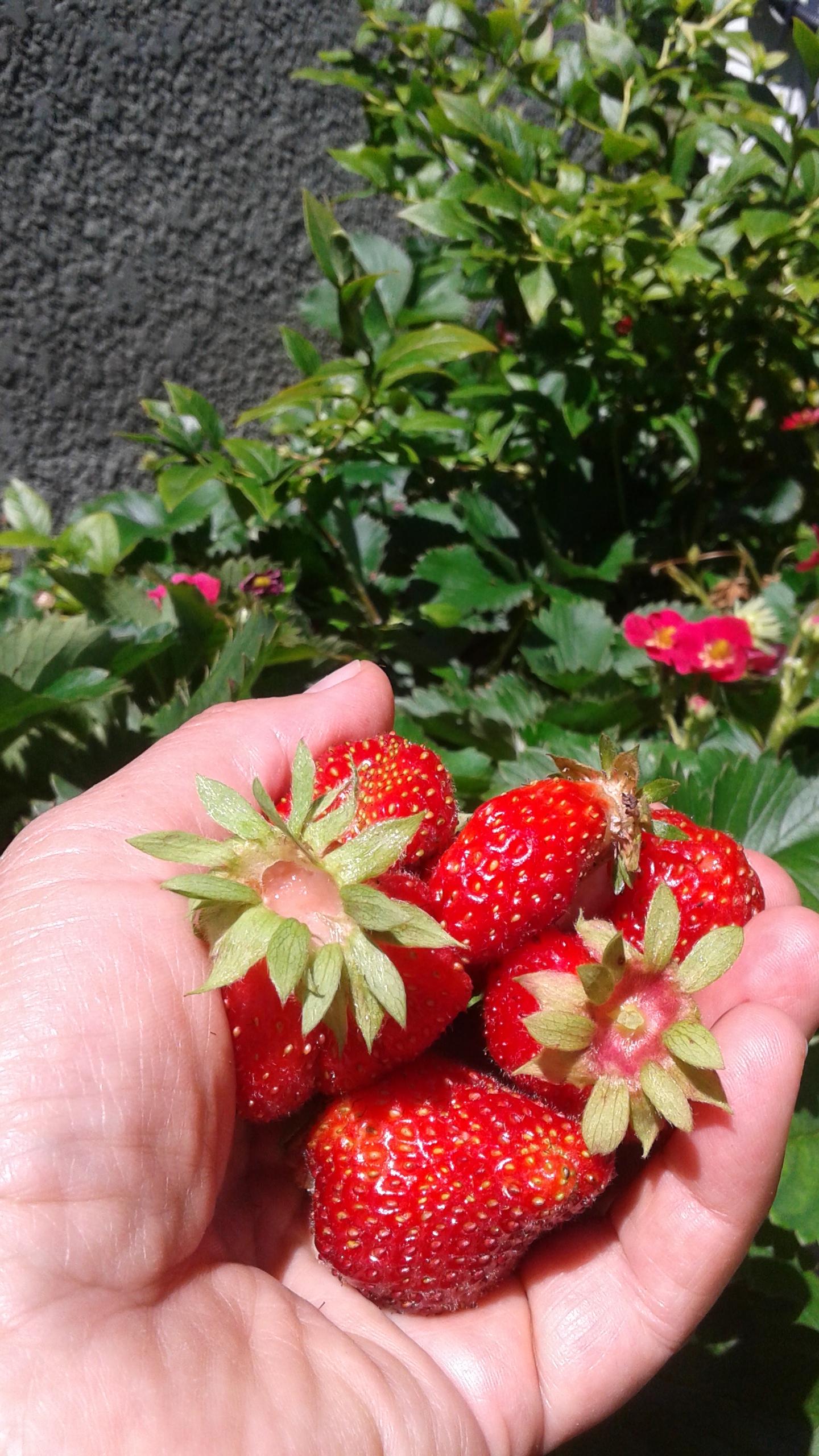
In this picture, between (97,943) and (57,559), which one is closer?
→ (97,943)

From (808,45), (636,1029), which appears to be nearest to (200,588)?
(636,1029)

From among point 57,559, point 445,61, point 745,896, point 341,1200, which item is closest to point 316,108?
point 445,61

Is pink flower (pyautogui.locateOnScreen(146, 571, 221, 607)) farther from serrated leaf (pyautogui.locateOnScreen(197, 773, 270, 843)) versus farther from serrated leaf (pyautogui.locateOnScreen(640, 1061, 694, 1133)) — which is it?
serrated leaf (pyautogui.locateOnScreen(640, 1061, 694, 1133))

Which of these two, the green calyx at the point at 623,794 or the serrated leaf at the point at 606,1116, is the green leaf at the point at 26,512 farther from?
the serrated leaf at the point at 606,1116

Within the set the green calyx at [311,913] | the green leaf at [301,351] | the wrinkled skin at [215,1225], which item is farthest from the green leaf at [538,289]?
the green calyx at [311,913]

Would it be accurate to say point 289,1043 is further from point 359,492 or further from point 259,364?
point 259,364

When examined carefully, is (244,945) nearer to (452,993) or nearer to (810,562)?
(452,993)

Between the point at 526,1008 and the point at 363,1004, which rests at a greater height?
the point at 363,1004

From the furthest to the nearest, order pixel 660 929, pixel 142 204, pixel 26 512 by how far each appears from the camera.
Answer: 1. pixel 142 204
2. pixel 26 512
3. pixel 660 929
